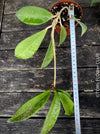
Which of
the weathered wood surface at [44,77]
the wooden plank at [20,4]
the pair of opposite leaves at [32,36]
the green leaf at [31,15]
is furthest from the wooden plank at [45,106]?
the wooden plank at [20,4]

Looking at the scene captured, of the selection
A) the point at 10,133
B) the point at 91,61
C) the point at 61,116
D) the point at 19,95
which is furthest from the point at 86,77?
the point at 10,133

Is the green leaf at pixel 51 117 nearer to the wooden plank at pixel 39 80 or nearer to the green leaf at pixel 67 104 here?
the green leaf at pixel 67 104

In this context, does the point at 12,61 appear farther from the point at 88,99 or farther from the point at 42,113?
the point at 88,99

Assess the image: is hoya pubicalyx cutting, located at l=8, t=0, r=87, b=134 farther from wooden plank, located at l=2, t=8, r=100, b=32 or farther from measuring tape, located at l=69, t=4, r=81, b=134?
wooden plank, located at l=2, t=8, r=100, b=32

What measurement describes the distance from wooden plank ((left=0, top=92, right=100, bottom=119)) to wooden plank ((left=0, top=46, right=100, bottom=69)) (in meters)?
0.17

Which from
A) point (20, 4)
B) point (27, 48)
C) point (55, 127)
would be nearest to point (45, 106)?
point (55, 127)

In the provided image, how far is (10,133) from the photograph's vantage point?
0.85m

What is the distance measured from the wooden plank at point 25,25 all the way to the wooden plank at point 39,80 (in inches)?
11.5

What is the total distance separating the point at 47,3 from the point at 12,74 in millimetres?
544

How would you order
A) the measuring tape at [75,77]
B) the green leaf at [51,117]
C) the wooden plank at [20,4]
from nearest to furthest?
the green leaf at [51,117] → the measuring tape at [75,77] → the wooden plank at [20,4]

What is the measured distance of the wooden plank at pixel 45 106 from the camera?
0.84m

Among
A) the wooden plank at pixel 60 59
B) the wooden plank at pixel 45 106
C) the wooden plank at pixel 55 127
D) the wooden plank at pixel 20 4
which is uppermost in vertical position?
the wooden plank at pixel 20 4

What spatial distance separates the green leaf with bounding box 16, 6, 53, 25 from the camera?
709 mm

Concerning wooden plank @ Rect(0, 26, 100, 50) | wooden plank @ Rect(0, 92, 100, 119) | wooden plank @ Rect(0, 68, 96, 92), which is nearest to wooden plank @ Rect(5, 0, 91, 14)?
wooden plank @ Rect(0, 26, 100, 50)
